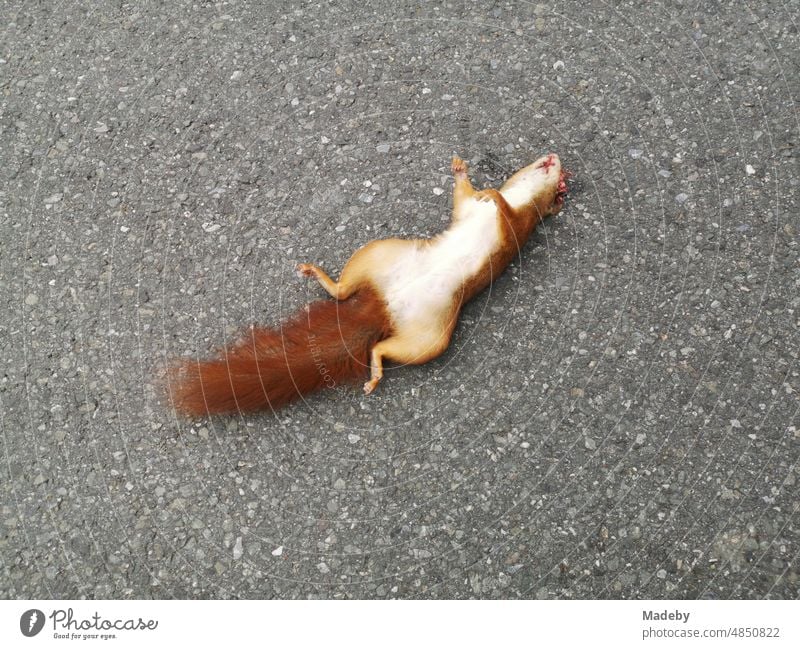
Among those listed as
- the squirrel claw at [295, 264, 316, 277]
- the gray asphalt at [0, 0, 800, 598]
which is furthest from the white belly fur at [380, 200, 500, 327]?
the squirrel claw at [295, 264, 316, 277]

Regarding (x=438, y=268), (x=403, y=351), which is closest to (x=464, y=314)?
(x=438, y=268)

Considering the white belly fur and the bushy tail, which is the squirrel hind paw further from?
the white belly fur

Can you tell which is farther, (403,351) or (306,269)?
(306,269)

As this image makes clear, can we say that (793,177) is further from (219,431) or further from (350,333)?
(219,431)

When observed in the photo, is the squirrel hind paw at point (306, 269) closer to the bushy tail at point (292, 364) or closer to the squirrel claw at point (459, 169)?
the bushy tail at point (292, 364)

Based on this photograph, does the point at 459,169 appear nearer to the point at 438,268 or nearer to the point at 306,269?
the point at 438,268

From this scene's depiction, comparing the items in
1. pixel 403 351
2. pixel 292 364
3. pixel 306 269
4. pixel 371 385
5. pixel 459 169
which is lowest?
pixel 371 385

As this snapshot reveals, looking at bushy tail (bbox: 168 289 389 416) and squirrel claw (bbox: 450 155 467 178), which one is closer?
bushy tail (bbox: 168 289 389 416)
